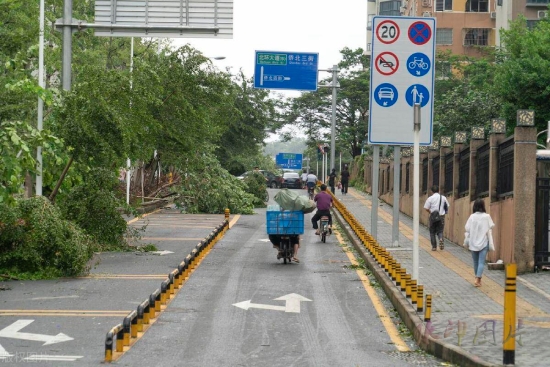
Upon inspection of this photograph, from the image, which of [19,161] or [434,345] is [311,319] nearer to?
[434,345]

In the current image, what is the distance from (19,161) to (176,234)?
1081cm

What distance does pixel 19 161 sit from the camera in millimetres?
18453

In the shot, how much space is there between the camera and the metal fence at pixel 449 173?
28.9 metres

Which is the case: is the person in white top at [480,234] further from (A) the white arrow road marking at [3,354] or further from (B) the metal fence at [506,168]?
(A) the white arrow road marking at [3,354]

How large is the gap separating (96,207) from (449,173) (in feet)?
39.4

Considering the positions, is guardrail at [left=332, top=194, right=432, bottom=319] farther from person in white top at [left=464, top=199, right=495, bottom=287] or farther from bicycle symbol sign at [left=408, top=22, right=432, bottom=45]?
bicycle symbol sign at [left=408, top=22, right=432, bottom=45]

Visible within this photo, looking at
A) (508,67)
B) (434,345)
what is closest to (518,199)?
(434,345)

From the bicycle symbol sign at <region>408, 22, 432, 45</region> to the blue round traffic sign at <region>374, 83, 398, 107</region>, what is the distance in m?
1.08

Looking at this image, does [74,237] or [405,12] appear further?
[405,12]

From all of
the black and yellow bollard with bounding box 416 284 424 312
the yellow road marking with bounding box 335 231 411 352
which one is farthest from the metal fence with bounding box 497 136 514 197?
the black and yellow bollard with bounding box 416 284 424 312

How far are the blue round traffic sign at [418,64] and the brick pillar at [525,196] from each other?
2439 millimetres

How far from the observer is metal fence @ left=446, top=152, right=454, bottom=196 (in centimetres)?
2886

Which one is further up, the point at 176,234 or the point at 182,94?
the point at 182,94

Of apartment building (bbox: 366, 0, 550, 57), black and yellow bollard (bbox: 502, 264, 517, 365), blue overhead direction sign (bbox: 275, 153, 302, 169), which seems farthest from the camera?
blue overhead direction sign (bbox: 275, 153, 302, 169)
